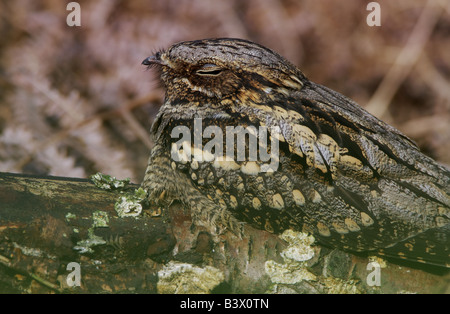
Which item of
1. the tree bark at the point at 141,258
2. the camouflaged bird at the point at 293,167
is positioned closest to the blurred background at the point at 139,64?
the camouflaged bird at the point at 293,167

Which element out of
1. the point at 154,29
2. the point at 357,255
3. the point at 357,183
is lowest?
the point at 357,255

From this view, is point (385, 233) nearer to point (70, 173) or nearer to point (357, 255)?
point (357, 255)

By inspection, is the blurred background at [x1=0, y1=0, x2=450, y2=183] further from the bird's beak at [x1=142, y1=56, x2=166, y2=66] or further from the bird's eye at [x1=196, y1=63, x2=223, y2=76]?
the bird's eye at [x1=196, y1=63, x2=223, y2=76]

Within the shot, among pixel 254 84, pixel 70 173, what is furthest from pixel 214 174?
pixel 70 173

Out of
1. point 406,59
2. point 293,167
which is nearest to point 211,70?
point 293,167

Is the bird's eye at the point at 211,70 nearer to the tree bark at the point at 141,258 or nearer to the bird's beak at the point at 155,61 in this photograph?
the bird's beak at the point at 155,61

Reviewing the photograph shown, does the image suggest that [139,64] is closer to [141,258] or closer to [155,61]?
[155,61]
